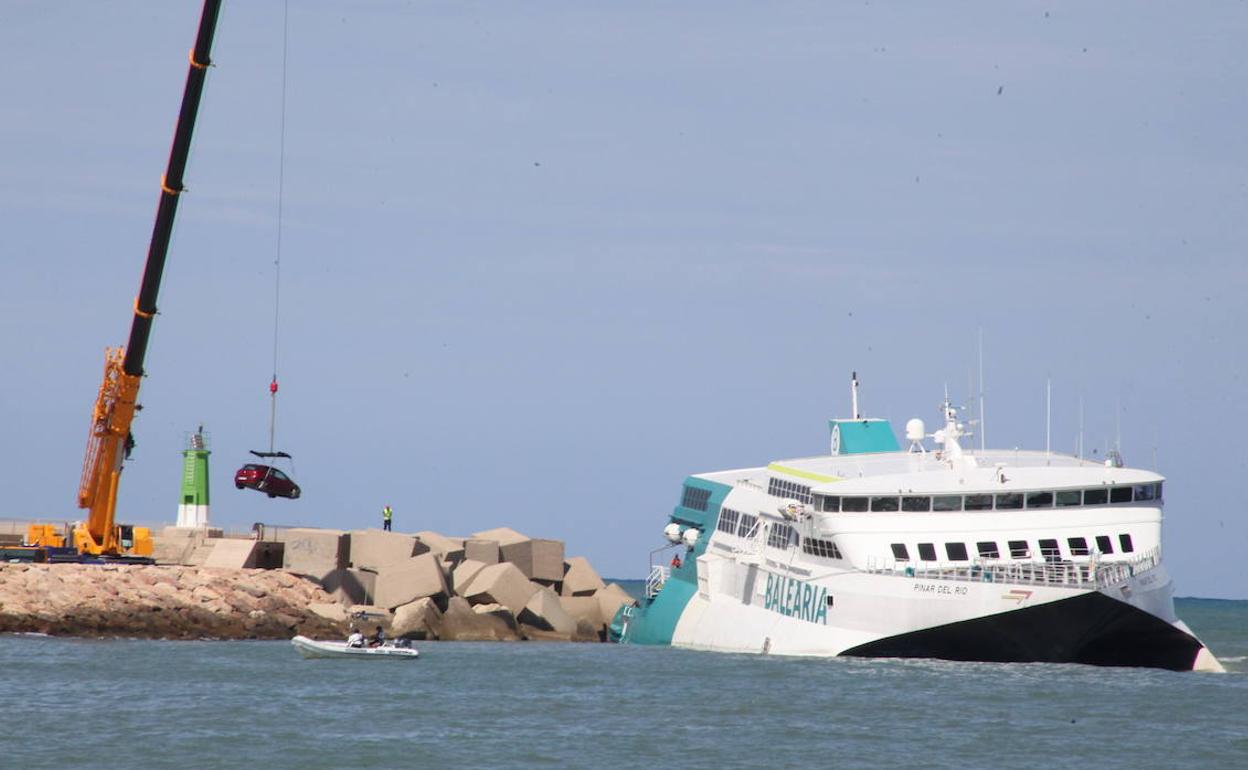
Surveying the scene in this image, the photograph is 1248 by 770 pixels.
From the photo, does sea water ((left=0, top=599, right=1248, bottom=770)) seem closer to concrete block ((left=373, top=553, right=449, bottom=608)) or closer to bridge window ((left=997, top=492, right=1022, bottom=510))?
bridge window ((left=997, top=492, right=1022, bottom=510))

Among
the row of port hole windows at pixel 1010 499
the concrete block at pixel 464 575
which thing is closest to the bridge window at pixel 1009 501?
the row of port hole windows at pixel 1010 499

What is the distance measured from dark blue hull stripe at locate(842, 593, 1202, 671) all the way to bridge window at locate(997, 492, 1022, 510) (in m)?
3.11

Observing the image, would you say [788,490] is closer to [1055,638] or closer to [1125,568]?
[1055,638]

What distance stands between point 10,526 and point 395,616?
69.5ft

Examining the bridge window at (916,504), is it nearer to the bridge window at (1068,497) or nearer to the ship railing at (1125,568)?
the bridge window at (1068,497)

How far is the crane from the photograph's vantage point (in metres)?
57.8

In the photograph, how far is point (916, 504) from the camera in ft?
145

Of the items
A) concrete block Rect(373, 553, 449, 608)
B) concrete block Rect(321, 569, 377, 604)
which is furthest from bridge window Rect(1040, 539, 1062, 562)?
concrete block Rect(321, 569, 377, 604)

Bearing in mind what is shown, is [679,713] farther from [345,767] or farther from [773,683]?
[345,767]

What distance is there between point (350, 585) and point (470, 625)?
457 centimetres

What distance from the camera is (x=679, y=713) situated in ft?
128

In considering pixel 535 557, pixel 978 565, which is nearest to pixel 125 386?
pixel 535 557

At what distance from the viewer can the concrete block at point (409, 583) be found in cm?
6116

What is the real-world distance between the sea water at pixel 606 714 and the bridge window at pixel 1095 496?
4.15 m
